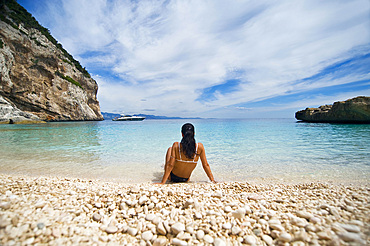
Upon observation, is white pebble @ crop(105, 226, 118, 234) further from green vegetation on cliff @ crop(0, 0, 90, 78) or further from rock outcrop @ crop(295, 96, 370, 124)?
green vegetation on cliff @ crop(0, 0, 90, 78)

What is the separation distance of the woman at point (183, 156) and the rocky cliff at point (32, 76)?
1639 inches

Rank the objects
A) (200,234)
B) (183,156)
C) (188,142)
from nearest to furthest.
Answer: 1. (200,234)
2. (188,142)
3. (183,156)

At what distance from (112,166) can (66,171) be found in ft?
4.75

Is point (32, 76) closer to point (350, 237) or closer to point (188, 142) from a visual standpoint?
point (188, 142)

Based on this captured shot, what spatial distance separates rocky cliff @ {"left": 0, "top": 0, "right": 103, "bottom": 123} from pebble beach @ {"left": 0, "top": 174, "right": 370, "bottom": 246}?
41.8m

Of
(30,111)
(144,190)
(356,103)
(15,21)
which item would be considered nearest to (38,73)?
(30,111)

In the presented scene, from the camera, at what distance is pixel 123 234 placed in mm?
2041

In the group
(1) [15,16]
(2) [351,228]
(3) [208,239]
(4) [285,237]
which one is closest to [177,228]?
(3) [208,239]

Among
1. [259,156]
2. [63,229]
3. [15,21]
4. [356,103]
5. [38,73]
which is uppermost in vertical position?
[15,21]

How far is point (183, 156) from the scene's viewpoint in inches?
159

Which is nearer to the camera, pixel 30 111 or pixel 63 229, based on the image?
pixel 63 229

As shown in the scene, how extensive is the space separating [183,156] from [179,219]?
1873 millimetres

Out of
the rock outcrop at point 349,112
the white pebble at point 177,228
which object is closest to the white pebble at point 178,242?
the white pebble at point 177,228

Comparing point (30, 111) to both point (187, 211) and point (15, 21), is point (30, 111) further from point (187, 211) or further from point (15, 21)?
point (187, 211)
